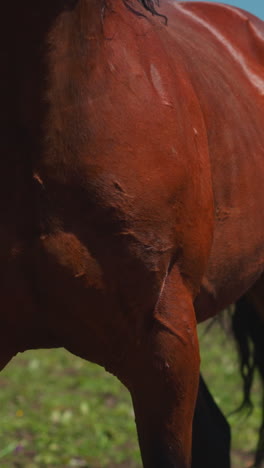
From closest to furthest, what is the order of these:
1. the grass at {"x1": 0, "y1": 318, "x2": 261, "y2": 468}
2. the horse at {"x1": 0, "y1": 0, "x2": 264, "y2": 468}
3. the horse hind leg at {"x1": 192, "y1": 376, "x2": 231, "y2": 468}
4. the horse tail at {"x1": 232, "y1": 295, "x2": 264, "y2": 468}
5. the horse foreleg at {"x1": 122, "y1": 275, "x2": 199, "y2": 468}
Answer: the horse at {"x1": 0, "y1": 0, "x2": 264, "y2": 468} → the horse foreleg at {"x1": 122, "y1": 275, "x2": 199, "y2": 468} → the horse hind leg at {"x1": 192, "y1": 376, "x2": 231, "y2": 468} → the horse tail at {"x1": 232, "y1": 295, "x2": 264, "y2": 468} → the grass at {"x1": 0, "y1": 318, "x2": 261, "y2": 468}

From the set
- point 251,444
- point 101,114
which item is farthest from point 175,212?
point 251,444

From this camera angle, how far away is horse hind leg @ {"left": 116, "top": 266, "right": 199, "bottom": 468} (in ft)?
6.74

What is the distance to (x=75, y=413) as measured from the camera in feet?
16.3

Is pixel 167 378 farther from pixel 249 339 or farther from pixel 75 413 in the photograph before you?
pixel 75 413

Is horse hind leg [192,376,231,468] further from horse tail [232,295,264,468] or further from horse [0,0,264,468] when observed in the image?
horse [0,0,264,468]

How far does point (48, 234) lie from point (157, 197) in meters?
0.24

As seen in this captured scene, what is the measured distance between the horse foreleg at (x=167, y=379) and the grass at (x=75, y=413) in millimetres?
1413

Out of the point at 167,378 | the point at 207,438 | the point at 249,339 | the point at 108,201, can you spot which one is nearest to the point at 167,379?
the point at 167,378

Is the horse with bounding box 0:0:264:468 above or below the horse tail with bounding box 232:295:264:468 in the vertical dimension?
above

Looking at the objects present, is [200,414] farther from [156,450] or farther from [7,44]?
[7,44]

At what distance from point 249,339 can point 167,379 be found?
156 cm

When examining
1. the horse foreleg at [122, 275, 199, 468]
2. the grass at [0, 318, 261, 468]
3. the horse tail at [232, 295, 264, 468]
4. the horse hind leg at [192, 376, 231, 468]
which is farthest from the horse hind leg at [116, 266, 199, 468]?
the grass at [0, 318, 261, 468]

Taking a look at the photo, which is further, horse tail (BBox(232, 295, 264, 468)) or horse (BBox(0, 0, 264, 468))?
horse tail (BBox(232, 295, 264, 468))

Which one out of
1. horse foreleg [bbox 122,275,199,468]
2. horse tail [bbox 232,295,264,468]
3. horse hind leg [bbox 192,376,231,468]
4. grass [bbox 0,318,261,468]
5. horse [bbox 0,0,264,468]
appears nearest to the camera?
horse [bbox 0,0,264,468]
